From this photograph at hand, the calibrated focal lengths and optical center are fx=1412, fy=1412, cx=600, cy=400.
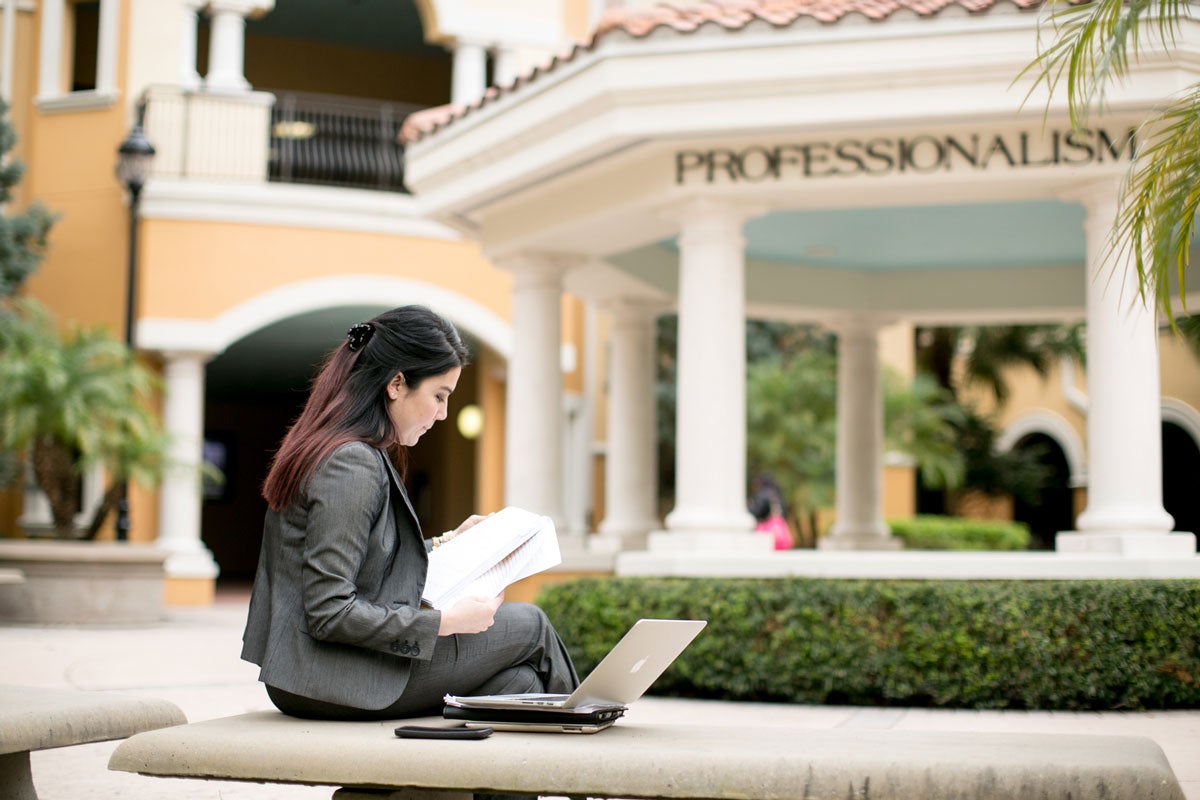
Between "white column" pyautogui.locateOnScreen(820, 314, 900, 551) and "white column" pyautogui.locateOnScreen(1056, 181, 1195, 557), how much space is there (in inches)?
208

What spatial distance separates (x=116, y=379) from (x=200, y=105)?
453cm

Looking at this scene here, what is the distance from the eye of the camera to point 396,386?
373cm

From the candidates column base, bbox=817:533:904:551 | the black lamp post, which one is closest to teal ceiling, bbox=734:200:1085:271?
column base, bbox=817:533:904:551

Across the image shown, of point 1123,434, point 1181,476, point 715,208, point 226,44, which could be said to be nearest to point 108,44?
point 226,44

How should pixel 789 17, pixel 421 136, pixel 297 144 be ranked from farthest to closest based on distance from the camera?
1. pixel 297 144
2. pixel 421 136
3. pixel 789 17

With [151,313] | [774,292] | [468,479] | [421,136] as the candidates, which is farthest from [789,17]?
[468,479]

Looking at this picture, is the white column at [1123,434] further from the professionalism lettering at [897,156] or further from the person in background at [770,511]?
the person in background at [770,511]

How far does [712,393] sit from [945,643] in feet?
7.47

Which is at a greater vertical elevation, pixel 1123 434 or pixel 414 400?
pixel 1123 434

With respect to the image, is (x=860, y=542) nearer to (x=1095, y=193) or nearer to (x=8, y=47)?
(x=1095, y=193)

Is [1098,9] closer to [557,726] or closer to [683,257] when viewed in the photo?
[557,726]

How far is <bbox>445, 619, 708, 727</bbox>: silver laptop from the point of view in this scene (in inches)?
133

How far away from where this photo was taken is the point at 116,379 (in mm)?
14648

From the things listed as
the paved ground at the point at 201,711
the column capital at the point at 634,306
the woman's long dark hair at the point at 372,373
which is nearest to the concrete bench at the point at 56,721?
the woman's long dark hair at the point at 372,373
